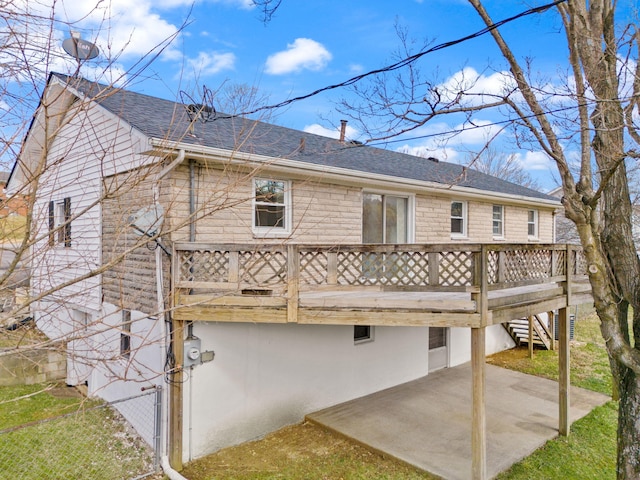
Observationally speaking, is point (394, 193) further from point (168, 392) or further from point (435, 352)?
point (168, 392)

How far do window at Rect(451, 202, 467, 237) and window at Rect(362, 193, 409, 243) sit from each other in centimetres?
212

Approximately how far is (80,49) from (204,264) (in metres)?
3.39

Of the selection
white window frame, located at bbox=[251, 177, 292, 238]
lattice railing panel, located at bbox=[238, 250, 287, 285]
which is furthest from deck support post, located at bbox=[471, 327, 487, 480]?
white window frame, located at bbox=[251, 177, 292, 238]

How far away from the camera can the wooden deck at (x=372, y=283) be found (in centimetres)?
514

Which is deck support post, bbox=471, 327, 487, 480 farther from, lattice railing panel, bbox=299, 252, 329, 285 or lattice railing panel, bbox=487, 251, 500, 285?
lattice railing panel, bbox=299, 252, 329, 285

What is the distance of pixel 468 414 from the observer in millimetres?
7789

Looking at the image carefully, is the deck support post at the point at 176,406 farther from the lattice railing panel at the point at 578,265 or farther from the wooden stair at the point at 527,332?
the wooden stair at the point at 527,332

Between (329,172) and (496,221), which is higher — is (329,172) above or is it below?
above

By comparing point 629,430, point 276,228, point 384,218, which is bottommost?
point 629,430

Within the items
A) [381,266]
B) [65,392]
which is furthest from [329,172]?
[65,392]

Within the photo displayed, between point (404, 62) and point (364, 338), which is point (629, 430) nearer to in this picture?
point (364, 338)

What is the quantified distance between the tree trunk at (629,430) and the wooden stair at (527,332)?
7712 mm

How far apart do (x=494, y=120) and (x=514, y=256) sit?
1.88 m

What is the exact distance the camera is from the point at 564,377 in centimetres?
724
